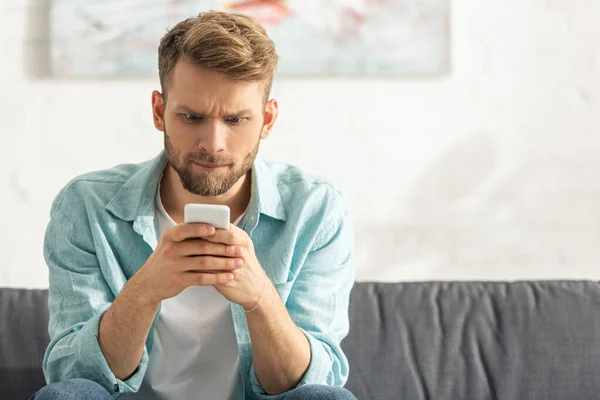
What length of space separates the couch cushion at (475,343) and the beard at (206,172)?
54 cm

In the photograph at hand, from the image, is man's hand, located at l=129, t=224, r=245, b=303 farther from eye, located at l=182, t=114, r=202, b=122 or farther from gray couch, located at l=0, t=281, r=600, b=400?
Answer: gray couch, located at l=0, t=281, r=600, b=400

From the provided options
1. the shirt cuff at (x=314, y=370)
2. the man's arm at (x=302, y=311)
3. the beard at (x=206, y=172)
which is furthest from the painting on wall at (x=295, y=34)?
the shirt cuff at (x=314, y=370)

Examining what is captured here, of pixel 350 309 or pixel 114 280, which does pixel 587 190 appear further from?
pixel 114 280

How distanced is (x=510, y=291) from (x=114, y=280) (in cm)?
98

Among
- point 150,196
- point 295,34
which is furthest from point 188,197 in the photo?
point 295,34

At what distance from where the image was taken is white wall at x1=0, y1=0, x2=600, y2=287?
2777 mm

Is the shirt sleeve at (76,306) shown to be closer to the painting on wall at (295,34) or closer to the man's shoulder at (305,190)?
the man's shoulder at (305,190)

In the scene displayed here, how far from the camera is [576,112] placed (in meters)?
2.88

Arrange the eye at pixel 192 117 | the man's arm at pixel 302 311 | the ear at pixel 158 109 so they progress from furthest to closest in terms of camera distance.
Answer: the ear at pixel 158 109 → the eye at pixel 192 117 → the man's arm at pixel 302 311

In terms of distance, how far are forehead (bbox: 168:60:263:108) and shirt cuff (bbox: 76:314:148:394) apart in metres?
0.47

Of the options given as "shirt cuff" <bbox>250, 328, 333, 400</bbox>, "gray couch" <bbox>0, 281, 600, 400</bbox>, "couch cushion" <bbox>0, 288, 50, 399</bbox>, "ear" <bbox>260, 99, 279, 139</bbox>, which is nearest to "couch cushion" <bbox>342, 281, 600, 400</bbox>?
"gray couch" <bbox>0, 281, 600, 400</bbox>

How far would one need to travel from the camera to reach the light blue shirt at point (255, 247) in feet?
5.98

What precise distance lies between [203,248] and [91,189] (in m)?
0.48

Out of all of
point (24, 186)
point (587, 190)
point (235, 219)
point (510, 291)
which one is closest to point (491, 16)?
point (587, 190)
